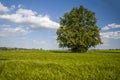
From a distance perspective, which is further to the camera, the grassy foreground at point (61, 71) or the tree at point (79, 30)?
the tree at point (79, 30)

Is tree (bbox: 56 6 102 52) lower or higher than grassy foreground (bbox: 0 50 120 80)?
higher

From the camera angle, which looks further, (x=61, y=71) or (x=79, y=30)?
(x=79, y=30)

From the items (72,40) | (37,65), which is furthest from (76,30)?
(37,65)

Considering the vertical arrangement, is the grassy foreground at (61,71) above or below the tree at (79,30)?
below

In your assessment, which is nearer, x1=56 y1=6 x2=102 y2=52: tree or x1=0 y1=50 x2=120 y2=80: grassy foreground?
x1=0 y1=50 x2=120 y2=80: grassy foreground

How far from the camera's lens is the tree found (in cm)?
5784

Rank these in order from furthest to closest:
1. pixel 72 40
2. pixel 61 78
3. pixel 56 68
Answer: pixel 72 40, pixel 56 68, pixel 61 78

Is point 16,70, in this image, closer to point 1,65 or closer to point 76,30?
point 1,65

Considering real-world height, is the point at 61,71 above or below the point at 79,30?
below

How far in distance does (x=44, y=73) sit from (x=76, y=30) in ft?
141

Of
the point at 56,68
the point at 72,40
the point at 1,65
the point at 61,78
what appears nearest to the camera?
the point at 61,78

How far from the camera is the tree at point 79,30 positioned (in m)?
57.8

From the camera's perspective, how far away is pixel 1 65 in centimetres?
1900

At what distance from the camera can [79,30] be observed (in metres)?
59.5
